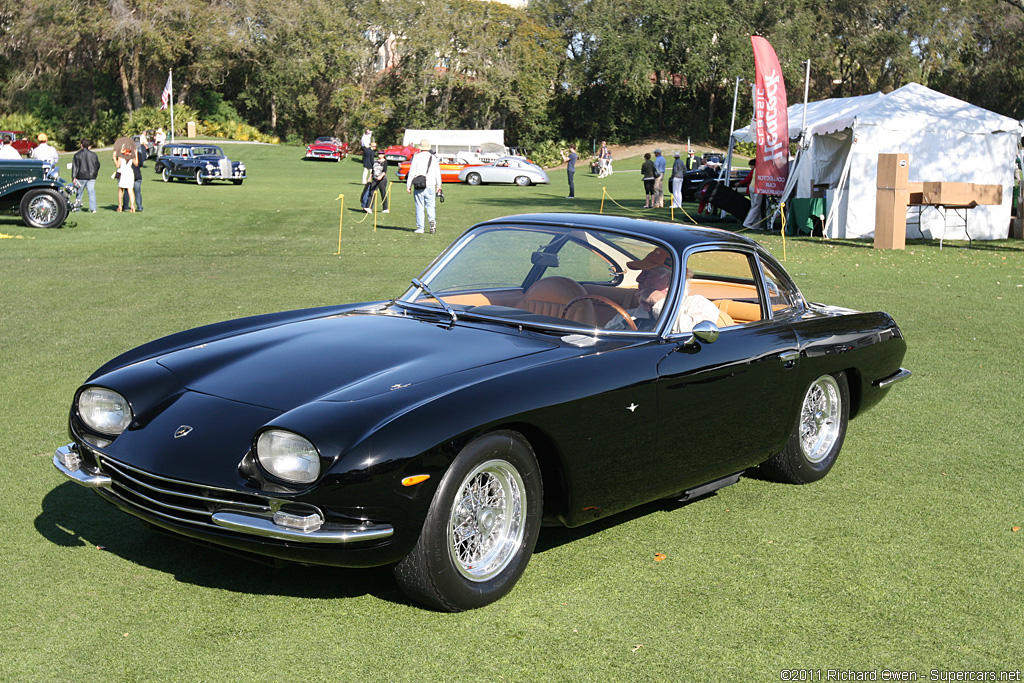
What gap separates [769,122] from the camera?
2302cm

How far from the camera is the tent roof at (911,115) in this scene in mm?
22094

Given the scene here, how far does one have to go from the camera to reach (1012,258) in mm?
19188

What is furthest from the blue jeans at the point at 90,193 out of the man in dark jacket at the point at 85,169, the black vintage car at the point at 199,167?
the black vintage car at the point at 199,167

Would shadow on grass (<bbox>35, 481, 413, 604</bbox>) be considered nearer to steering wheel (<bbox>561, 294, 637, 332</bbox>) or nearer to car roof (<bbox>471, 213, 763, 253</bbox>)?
steering wheel (<bbox>561, 294, 637, 332</bbox>)

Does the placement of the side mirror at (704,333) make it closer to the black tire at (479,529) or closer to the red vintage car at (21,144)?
the black tire at (479,529)

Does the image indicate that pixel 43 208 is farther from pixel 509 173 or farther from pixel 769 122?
pixel 509 173

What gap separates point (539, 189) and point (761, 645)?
3971 centimetres

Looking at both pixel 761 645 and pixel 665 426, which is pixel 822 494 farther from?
pixel 761 645

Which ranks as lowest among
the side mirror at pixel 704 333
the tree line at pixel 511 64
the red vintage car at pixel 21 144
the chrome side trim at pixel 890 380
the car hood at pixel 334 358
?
the chrome side trim at pixel 890 380

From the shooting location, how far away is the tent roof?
22.1 m

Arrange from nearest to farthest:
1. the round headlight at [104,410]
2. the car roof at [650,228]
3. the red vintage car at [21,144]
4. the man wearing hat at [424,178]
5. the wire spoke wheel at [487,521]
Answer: the wire spoke wheel at [487,521]
the round headlight at [104,410]
the car roof at [650,228]
the man wearing hat at [424,178]
the red vintage car at [21,144]

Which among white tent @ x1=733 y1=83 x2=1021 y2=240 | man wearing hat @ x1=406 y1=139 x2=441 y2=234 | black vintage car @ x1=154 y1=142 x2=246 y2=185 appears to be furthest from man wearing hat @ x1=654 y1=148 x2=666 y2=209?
black vintage car @ x1=154 y1=142 x2=246 y2=185

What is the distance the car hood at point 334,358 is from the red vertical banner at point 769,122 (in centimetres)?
1918

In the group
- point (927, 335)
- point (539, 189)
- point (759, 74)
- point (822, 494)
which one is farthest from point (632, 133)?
point (822, 494)
